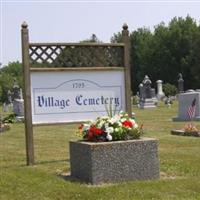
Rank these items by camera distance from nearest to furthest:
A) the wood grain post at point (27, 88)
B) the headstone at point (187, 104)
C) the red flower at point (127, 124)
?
1. the red flower at point (127, 124)
2. the wood grain post at point (27, 88)
3. the headstone at point (187, 104)

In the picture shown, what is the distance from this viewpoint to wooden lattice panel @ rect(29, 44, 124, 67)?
10.8 meters

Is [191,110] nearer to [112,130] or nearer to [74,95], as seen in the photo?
[74,95]

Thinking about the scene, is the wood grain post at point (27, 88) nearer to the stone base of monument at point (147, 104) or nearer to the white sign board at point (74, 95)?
the white sign board at point (74, 95)

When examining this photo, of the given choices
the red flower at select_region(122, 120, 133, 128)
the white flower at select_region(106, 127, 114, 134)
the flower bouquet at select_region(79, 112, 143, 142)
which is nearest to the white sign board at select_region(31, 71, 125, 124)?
the flower bouquet at select_region(79, 112, 143, 142)

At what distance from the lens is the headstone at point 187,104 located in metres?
23.7

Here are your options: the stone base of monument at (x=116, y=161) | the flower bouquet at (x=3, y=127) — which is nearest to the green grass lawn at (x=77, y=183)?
the stone base of monument at (x=116, y=161)

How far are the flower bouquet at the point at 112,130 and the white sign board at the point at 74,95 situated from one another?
1.92m

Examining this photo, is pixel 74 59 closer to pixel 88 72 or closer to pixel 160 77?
pixel 88 72

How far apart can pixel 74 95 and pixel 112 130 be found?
2387 millimetres

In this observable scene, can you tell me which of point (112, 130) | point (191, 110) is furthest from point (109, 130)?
point (191, 110)

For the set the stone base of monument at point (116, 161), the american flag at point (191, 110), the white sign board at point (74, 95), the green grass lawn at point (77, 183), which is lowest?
the green grass lawn at point (77, 183)

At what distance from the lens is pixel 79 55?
11055 millimetres

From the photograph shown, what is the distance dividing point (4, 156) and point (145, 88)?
120 feet

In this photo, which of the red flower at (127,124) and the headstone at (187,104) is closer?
the red flower at (127,124)
